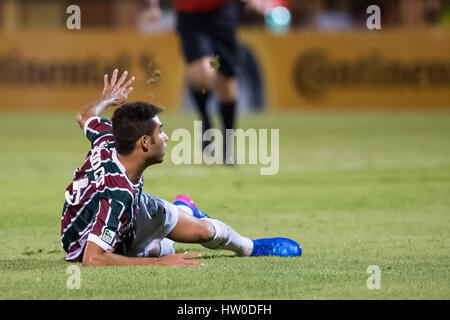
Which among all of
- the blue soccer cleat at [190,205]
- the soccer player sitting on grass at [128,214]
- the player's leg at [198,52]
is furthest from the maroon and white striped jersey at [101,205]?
the player's leg at [198,52]

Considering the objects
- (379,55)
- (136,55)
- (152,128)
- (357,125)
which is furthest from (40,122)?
(152,128)

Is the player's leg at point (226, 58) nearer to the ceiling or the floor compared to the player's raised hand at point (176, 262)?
nearer to the ceiling

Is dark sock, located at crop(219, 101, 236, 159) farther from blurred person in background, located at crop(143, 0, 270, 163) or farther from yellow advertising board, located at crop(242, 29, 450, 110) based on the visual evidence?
yellow advertising board, located at crop(242, 29, 450, 110)

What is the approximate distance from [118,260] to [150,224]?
1.00 feet

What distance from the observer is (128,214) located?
4.29 meters

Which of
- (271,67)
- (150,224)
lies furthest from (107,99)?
(271,67)

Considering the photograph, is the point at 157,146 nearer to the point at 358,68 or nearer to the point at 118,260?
the point at 118,260

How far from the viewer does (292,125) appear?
53.0ft

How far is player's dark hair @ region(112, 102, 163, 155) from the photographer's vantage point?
173 inches

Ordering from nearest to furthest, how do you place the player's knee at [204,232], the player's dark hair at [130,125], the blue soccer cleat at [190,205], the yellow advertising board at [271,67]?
the player's dark hair at [130,125] → the player's knee at [204,232] → the blue soccer cleat at [190,205] → the yellow advertising board at [271,67]

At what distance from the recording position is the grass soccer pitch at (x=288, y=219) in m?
3.99

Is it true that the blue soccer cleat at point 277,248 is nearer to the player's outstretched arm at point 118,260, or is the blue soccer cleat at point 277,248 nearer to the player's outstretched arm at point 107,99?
the player's outstretched arm at point 118,260
